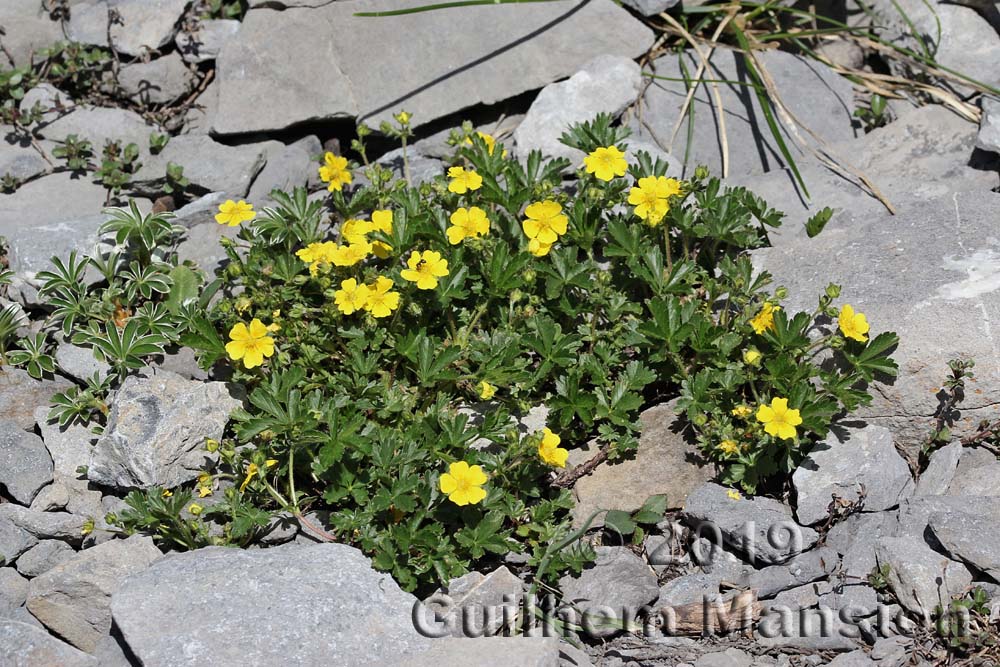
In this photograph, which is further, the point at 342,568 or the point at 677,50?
the point at 677,50

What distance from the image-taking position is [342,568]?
3762 millimetres

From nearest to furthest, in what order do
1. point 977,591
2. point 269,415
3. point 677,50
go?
point 977,591 < point 269,415 < point 677,50

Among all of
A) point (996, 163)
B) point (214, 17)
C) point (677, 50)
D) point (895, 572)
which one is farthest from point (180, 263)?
point (996, 163)

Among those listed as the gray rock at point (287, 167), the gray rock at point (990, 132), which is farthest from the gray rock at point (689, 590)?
the gray rock at point (287, 167)

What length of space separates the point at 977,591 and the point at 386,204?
3183mm

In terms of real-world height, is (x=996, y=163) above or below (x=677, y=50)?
below

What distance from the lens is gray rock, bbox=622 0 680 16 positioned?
234 inches

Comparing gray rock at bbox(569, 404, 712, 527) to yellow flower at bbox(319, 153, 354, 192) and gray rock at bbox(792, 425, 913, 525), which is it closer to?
gray rock at bbox(792, 425, 913, 525)

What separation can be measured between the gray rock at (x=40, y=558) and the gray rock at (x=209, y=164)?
7.20 feet

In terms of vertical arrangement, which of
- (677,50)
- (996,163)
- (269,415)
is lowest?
(269,415)

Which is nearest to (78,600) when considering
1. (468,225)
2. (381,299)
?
(381,299)

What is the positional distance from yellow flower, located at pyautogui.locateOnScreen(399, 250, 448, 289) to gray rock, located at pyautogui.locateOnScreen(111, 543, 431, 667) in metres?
1.23

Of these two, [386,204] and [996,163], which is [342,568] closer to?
[386,204]

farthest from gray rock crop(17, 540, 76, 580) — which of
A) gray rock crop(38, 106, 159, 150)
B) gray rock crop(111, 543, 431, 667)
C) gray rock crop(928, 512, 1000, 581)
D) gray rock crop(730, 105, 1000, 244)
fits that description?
gray rock crop(730, 105, 1000, 244)
